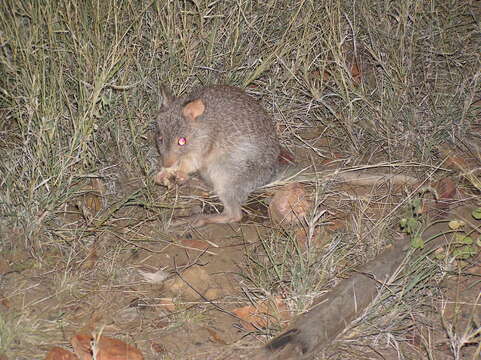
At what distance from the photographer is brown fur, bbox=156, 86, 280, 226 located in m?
4.79

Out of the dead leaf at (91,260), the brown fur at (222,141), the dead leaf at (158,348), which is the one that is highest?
the brown fur at (222,141)

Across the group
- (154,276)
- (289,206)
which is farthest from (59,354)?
(289,206)

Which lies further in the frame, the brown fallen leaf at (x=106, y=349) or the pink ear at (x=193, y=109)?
the pink ear at (x=193, y=109)

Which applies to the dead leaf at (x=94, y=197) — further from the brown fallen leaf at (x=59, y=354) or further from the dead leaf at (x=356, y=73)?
the dead leaf at (x=356, y=73)

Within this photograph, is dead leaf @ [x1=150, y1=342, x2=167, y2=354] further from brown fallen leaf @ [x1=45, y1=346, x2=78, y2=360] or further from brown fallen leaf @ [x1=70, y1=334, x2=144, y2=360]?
brown fallen leaf @ [x1=45, y1=346, x2=78, y2=360]

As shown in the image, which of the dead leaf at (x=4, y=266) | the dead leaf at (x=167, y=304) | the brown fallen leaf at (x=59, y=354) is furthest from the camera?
the dead leaf at (x=4, y=266)

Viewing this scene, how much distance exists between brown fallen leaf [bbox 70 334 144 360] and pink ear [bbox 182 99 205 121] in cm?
195

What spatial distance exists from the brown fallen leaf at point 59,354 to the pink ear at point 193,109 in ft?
6.85

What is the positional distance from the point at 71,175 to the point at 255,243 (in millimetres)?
1306

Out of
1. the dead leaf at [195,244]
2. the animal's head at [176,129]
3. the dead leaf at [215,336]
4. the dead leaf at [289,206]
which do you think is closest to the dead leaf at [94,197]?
the animal's head at [176,129]

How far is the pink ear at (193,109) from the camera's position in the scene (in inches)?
185

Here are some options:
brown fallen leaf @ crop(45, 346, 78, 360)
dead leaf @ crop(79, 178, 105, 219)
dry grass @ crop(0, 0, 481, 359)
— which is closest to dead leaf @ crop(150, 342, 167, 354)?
dry grass @ crop(0, 0, 481, 359)

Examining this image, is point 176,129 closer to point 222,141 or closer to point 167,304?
point 222,141

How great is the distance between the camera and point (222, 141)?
4.89 meters
